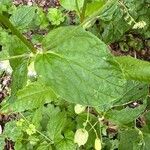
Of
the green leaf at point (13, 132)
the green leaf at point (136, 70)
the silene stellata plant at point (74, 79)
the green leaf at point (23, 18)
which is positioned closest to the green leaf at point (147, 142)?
the silene stellata plant at point (74, 79)

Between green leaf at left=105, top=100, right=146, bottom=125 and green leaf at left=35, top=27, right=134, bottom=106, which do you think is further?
green leaf at left=105, top=100, right=146, bottom=125

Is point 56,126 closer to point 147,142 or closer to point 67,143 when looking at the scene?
point 67,143

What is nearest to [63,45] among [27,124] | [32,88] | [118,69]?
[118,69]

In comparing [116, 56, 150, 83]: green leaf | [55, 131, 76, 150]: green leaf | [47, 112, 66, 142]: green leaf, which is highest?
[116, 56, 150, 83]: green leaf

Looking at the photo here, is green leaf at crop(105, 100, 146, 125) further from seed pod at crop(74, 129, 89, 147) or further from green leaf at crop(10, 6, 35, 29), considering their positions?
green leaf at crop(10, 6, 35, 29)

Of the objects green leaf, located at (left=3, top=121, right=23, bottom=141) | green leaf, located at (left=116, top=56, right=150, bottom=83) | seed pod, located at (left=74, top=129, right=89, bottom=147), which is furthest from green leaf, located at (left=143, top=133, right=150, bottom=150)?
green leaf, located at (left=3, top=121, right=23, bottom=141)
